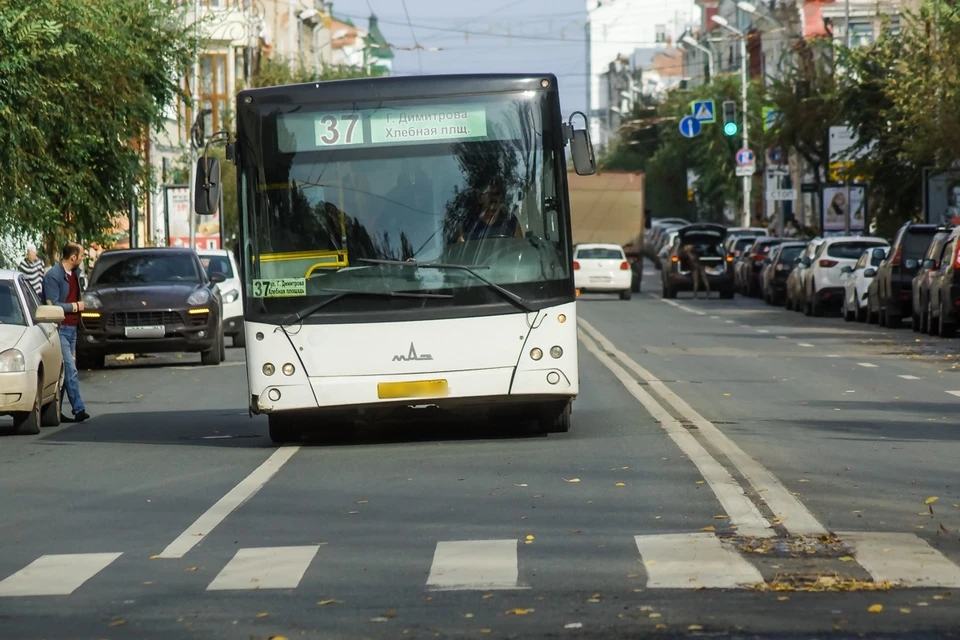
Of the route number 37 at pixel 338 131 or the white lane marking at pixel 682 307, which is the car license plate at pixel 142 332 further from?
the white lane marking at pixel 682 307

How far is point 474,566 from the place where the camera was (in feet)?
28.6

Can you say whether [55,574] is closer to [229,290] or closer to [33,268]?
[33,268]

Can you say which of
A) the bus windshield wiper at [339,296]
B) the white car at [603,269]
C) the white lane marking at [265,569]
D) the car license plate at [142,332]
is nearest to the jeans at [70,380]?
the bus windshield wiper at [339,296]

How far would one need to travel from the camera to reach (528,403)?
1520 centimetres

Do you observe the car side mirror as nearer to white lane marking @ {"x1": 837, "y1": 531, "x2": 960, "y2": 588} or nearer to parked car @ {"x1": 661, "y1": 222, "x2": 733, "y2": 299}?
white lane marking @ {"x1": 837, "y1": 531, "x2": 960, "y2": 588}

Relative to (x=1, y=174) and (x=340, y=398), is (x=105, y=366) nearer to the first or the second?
(x=1, y=174)

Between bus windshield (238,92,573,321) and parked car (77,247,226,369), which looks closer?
bus windshield (238,92,573,321)

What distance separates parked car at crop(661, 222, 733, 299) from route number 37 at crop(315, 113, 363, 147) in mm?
38945

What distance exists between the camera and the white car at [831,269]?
135 ft

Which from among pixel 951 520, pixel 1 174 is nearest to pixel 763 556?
pixel 951 520

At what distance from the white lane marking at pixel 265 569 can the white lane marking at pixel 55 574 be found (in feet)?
2.00

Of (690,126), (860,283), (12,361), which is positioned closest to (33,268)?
(12,361)

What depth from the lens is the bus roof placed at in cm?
1498

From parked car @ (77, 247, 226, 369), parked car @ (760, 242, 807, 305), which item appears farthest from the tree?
parked car @ (760, 242, 807, 305)
